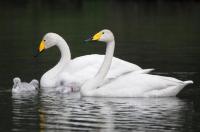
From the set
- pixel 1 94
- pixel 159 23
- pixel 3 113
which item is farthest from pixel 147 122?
pixel 159 23

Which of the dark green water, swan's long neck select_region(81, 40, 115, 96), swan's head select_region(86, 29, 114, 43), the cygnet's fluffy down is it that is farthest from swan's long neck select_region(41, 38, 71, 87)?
swan's head select_region(86, 29, 114, 43)

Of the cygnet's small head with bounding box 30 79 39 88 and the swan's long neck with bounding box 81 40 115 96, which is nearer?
the swan's long neck with bounding box 81 40 115 96

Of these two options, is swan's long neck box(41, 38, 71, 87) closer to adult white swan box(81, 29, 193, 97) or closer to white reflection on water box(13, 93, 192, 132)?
white reflection on water box(13, 93, 192, 132)

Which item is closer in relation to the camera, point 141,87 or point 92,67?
point 141,87

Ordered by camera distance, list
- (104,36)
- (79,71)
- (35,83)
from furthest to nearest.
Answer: (79,71) → (35,83) → (104,36)

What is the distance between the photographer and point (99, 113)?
14.5 meters

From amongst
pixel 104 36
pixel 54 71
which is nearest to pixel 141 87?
pixel 104 36

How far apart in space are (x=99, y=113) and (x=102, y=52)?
12.7 metres

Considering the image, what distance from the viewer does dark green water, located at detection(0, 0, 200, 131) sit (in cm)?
1352

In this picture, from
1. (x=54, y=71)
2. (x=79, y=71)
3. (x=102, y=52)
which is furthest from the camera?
(x=102, y=52)

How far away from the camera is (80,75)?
60.8ft

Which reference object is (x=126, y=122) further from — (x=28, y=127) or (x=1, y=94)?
(x=1, y=94)

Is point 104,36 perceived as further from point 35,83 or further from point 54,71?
point 54,71

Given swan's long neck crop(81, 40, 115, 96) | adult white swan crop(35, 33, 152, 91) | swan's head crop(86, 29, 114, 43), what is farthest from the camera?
adult white swan crop(35, 33, 152, 91)
